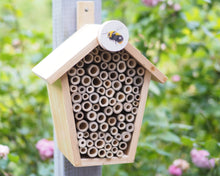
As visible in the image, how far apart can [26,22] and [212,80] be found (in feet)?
8.47

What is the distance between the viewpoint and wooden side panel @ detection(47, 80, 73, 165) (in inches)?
29.3

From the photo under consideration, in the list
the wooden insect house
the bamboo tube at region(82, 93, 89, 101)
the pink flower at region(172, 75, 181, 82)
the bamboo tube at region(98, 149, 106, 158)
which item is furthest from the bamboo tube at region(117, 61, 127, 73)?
the pink flower at region(172, 75, 181, 82)

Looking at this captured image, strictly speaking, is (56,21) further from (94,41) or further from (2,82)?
(2,82)

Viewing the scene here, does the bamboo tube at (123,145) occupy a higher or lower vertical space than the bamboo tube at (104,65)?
lower

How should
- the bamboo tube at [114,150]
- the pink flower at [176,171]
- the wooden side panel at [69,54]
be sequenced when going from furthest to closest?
the pink flower at [176,171]
the bamboo tube at [114,150]
the wooden side panel at [69,54]

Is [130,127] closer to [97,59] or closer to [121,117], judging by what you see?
[121,117]

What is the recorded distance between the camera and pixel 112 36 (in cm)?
73

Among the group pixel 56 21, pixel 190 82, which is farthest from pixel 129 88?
pixel 190 82

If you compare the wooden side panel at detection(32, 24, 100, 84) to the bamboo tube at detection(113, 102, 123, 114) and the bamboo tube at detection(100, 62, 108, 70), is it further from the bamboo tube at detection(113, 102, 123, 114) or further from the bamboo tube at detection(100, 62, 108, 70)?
the bamboo tube at detection(113, 102, 123, 114)

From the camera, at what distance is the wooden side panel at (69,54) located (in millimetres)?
691

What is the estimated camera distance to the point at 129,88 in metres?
0.80

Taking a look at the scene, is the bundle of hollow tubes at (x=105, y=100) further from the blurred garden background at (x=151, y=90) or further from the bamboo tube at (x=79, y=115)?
the blurred garden background at (x=151, y=90)

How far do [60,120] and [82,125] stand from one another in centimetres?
6

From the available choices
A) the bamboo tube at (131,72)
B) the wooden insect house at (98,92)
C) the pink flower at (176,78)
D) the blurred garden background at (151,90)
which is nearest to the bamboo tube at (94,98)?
the wooden insect house at (98,92)
